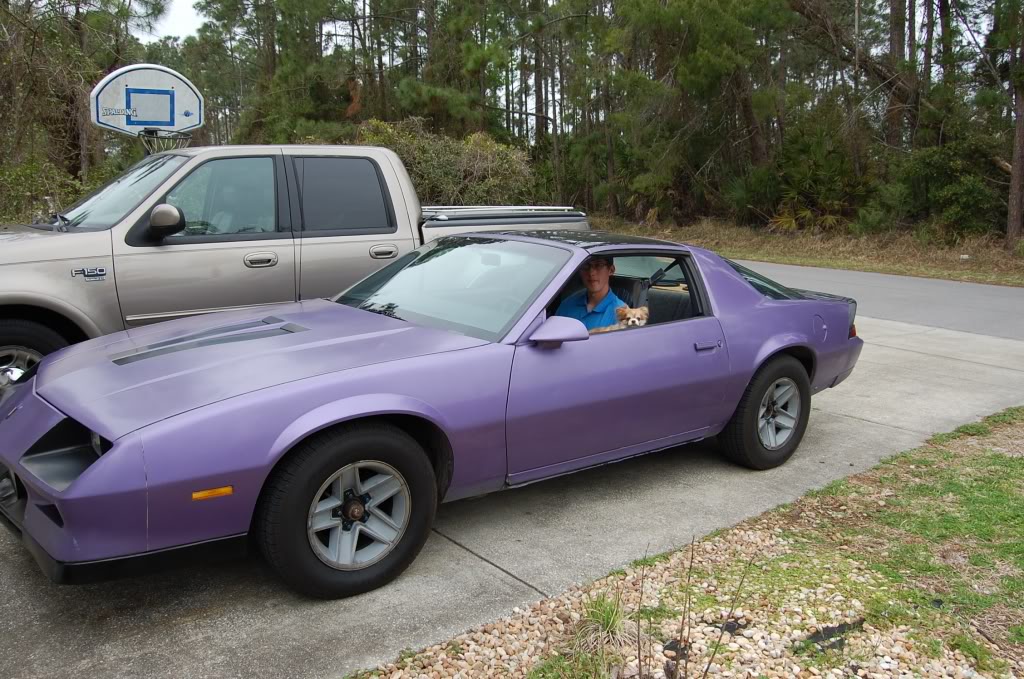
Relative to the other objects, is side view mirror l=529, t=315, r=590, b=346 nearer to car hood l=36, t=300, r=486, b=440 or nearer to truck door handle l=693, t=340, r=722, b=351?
car hood l=36, t=300, r=486, b=440

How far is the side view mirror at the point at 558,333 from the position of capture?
3.98 m

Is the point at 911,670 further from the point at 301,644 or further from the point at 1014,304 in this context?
the point at 1014,304

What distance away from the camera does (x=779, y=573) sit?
3.76 meters

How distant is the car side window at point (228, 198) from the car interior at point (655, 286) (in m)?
2.54

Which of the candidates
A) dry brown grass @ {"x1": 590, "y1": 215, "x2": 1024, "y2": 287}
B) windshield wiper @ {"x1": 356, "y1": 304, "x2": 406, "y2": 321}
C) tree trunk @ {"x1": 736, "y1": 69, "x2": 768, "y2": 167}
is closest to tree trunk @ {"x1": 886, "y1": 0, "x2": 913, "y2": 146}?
dry brown grass @ {"x1": 590, "y1": 215, "x2": 1024, "y2": 287}

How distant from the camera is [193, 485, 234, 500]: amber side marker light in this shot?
10.1 feet

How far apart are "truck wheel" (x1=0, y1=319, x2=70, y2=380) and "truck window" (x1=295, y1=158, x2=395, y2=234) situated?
5.96 feet

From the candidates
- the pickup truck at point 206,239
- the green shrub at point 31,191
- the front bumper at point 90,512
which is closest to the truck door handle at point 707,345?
the pickup truck at point 206,239

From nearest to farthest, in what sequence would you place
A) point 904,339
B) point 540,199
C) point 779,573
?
point 779,573 < point 904,339 < point 540,199

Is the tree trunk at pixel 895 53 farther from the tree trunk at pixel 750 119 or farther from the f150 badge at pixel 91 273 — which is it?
the f150 badge at pixel 91 273

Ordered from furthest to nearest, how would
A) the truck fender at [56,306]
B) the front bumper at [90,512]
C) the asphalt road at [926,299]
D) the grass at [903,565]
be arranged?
the asphalt road at [926,299]
the truck fender at [56,306]
the grass at [903,565]
the front bumper at [90,512]

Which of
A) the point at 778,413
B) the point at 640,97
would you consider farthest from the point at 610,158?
the point at 778,413

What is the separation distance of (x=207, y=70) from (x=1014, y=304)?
42.3 metres

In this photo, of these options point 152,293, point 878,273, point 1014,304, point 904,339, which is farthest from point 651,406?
point 878,273
